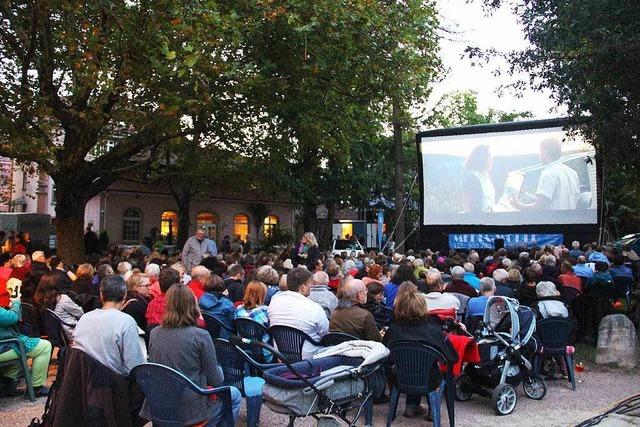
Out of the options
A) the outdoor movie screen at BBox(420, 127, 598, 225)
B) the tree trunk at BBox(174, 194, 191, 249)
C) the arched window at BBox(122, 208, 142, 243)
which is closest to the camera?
the outdoor movie screen at BBox(420, 127, 598, 225)

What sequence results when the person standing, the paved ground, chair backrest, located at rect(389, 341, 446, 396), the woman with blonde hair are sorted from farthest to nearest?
the woman with blonde hair < the person standing < the paved ground < chair backrest, located at rect(389, 341, 446, 396)

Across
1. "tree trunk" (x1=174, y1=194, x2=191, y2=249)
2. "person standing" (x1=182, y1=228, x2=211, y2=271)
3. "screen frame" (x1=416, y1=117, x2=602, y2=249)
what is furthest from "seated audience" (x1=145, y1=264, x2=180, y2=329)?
"tree trunk" (x1=174, y1=194, x2=191, y2=249)

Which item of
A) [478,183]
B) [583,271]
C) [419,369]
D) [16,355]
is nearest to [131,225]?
[478,183]

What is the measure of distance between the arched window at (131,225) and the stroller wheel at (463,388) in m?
22.7

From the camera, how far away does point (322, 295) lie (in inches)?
263

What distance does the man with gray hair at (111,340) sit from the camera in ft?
12.3

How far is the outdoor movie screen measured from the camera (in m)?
18.1

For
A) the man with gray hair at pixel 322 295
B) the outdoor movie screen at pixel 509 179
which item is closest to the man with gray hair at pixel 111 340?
the man with gray hair at pixel 322 295

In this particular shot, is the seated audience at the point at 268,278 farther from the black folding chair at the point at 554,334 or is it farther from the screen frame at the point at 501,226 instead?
the screen frame at the point at 501,226

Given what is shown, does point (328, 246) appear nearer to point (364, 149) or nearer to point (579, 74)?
point (364, 149)

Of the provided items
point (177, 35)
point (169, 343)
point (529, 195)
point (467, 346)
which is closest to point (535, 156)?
point (529, 195)

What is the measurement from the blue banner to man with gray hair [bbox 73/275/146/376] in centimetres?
1582

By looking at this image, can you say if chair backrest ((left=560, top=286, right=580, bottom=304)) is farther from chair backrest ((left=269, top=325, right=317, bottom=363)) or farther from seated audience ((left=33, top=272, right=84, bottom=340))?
seated audience ((left=33, top=272, right=84, bottom=340))

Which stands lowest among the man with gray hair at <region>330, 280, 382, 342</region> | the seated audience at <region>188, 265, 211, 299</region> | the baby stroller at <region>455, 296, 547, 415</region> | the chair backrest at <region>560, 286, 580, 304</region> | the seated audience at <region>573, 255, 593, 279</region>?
the baby stroller at <region>455, 296, 547, 415</region>
